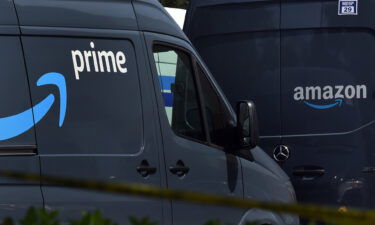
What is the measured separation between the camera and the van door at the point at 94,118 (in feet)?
15.9

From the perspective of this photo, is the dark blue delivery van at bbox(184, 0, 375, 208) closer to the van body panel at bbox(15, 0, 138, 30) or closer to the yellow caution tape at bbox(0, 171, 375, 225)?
the van body panel at bbox(15, 0, 138, 30)

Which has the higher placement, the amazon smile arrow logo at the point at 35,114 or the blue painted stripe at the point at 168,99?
the amazon smile arrow logo at the point at 35,114

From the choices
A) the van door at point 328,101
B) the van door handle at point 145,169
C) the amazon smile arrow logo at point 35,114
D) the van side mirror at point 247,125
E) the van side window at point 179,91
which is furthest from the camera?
the van door at point 328,101

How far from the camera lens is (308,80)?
7434mm

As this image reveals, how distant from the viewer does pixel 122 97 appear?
523cm

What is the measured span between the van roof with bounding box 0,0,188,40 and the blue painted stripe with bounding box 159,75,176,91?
0.94 ft

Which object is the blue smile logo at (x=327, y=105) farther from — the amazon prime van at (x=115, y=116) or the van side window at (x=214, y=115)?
the van side window at (x=214, y=115)

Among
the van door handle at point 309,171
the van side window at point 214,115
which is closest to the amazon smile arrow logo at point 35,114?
the van side window at point 214,115

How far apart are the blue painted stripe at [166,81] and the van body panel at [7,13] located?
1.09 metres

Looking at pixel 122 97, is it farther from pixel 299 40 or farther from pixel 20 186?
pixel 299 40

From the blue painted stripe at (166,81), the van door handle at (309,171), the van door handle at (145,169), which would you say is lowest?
the van door handle at (309,171)

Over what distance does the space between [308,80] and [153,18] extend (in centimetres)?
211

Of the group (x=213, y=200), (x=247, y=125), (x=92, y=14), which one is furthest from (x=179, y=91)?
(x=213, y=200)

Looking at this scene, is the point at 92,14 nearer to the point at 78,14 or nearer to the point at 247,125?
the point at 78,14
